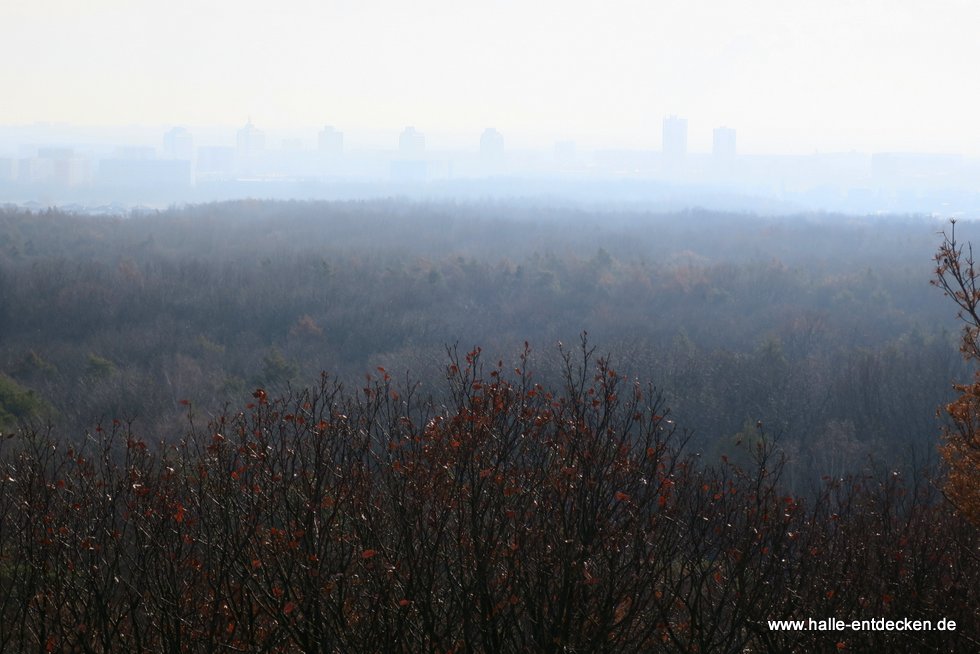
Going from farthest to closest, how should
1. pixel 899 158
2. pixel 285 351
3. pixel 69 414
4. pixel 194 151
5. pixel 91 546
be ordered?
pixel 194 151 → pixel 899 158 → pixel 285 351 → pixel 69 414 → pixel 91 546

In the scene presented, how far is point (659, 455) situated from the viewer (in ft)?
19.1

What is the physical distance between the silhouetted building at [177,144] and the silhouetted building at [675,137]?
169 feet

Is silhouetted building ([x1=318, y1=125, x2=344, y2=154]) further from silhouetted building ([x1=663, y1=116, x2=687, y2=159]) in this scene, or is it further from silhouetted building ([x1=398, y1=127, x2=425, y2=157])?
silhouetted building ([x1=663, y1=116, x2=687, y2=159])

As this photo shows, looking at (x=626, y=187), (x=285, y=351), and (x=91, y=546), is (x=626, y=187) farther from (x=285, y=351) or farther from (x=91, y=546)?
(x=91, y=546)

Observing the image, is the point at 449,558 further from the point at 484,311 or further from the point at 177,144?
the point at 177,144

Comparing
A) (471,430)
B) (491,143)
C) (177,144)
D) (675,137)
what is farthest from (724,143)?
(471,430)

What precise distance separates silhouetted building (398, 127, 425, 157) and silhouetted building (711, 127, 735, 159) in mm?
33221

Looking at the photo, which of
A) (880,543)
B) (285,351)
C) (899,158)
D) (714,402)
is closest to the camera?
(880,543)

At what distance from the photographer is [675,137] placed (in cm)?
10931

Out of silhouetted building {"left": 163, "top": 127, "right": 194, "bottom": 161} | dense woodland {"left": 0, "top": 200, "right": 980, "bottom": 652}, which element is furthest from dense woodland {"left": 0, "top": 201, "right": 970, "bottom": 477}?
silhouetted building {"left": 163, "top": 127, "right": 194, "bottom": 161}

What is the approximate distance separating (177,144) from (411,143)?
84.7 feet

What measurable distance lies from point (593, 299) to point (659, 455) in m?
44.0

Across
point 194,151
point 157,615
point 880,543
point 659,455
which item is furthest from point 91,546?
point 194,151

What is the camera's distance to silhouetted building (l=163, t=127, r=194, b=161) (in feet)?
320
